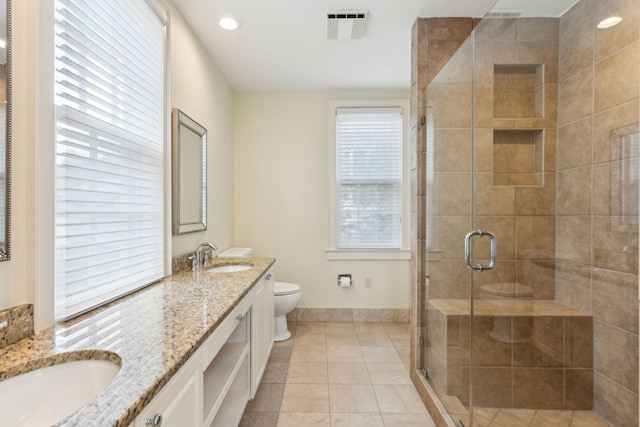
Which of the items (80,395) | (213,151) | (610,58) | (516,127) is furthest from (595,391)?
(213,151)

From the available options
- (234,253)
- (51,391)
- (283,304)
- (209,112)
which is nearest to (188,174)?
(209,112)

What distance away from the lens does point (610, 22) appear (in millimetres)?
1253

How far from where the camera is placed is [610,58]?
127 centimetres

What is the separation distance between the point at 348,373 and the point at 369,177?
1890 millimetres

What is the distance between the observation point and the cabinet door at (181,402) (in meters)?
0.75

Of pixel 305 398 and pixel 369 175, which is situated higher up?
pixel 369 175

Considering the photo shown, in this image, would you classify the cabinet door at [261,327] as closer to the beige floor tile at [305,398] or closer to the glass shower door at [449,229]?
the beige floor tile at [305,398]

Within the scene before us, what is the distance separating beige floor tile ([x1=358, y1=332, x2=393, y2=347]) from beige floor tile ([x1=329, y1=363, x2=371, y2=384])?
1.34 feet

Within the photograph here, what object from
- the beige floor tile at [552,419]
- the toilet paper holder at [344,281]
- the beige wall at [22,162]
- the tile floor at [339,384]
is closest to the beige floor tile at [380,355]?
the tile floor at [339,384]

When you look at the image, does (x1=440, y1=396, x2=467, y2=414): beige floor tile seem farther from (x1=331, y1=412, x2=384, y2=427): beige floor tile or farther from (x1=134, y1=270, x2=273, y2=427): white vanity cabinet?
(x1=134, y1=270, x2=273, y2=427): white vanity cabinet

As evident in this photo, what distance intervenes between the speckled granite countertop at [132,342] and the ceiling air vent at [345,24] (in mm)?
1784

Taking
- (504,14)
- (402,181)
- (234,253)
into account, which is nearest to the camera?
(504,14)

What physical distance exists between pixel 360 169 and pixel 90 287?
2.61 metres

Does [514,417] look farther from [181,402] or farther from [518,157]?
[181,402]
